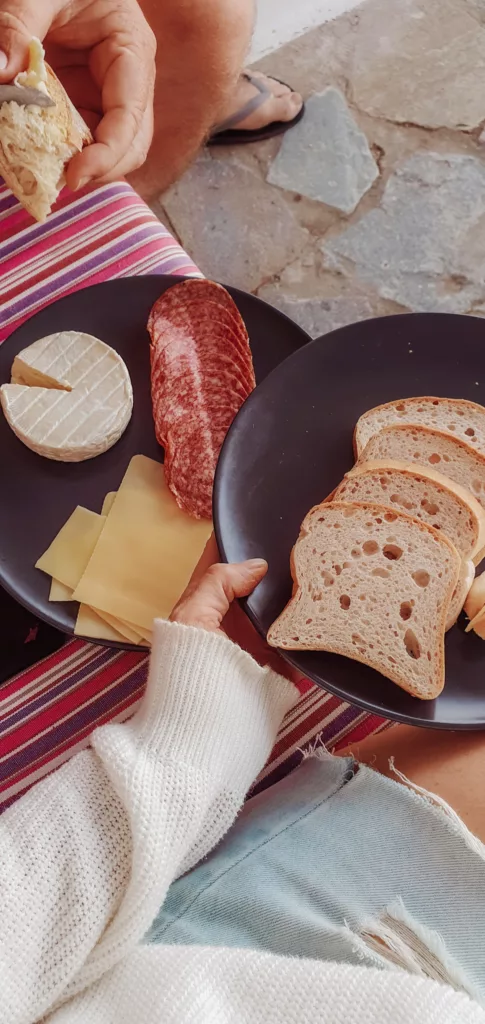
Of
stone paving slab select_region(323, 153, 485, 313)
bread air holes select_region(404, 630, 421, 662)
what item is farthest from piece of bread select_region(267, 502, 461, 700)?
stone paving slab select_region(323, 153, 485, 313)

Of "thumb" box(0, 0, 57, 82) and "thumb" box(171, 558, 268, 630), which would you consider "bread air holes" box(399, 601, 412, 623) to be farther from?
"thumb" box(0, 0, 57, 82)

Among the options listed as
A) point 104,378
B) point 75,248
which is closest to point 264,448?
point 104,378

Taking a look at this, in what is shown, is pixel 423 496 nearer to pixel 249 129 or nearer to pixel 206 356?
pixel 206 356

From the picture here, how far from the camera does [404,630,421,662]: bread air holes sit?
849 mm

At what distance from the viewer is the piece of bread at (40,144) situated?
3.24 ft

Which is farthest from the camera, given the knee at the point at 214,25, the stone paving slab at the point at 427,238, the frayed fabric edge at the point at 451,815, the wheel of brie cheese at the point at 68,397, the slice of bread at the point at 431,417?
the stone paving slab at the point at 427,238

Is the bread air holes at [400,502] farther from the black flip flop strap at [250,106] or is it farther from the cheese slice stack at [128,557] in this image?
the black flip flop strap at [250,106]

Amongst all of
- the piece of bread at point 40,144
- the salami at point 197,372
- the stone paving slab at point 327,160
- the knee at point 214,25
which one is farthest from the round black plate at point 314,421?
the stone paving slab at point 327,160

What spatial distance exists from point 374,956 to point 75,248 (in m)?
1.06

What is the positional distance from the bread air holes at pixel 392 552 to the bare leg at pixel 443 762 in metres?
0.25

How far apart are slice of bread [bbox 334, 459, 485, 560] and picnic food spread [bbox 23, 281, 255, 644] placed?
23 cm

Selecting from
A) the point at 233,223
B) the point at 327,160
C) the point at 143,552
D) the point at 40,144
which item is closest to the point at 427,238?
the point at 327,160

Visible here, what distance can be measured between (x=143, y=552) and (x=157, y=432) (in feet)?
0.59

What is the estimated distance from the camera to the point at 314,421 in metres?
0.98
